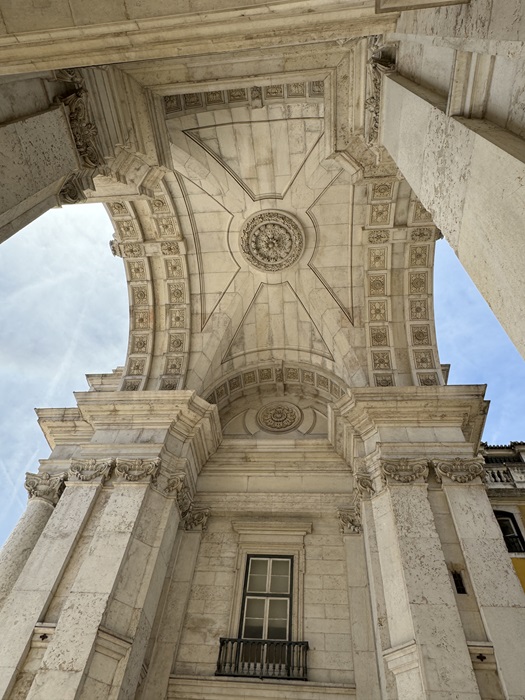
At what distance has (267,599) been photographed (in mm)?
9578

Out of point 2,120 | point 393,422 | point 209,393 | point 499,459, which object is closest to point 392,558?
point 393,422

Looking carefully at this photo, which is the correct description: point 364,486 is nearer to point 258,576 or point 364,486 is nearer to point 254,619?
point 258,576

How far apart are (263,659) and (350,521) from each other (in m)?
3.08

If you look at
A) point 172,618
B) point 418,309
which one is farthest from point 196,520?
point 418,309

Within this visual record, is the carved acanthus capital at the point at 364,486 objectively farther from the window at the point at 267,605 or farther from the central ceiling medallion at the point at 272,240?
the central ceiling medallion at the point at 272,240

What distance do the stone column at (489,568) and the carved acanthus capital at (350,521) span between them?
2.20 m

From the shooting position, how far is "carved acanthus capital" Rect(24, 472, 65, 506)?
392 inches

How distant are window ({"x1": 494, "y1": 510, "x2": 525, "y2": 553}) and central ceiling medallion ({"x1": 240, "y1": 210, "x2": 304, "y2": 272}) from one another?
8.42m

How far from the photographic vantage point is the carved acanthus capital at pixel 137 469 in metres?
9.25

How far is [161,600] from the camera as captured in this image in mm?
9297

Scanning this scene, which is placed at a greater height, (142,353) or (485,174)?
(142,353)

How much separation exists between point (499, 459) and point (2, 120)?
16.2 metres

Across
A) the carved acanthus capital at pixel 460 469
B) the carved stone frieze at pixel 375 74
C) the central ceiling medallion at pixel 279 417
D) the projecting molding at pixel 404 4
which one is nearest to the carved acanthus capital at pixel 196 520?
the central ceiling medallion at pixel 279 417

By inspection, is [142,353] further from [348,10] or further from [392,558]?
[348,10]
